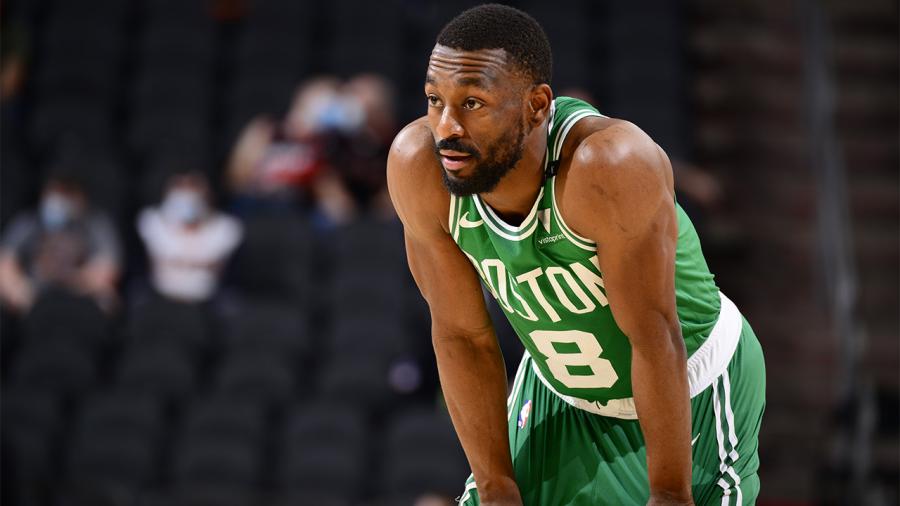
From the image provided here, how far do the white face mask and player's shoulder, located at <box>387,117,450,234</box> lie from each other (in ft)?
18.0

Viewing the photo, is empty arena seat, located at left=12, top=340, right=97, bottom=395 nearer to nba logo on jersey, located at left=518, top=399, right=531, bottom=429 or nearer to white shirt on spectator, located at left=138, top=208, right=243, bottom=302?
white shirt on spectator, located at left=138, top=208, right=243, bottom=302

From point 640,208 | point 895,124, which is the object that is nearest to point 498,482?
point 640,208

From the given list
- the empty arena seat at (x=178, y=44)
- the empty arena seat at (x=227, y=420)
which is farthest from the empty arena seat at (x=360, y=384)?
the empty arena seat at (x=178, y=44)

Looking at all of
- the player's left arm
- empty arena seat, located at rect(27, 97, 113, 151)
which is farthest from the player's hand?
empty arena seat, located at rect(27, 97, 113, 151)

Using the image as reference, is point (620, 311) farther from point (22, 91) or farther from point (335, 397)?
point (22, 91)

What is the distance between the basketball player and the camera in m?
2.84

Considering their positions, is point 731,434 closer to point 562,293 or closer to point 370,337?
point 562,293

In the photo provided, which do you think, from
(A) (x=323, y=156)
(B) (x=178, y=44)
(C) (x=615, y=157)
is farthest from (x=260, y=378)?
(C) (x=615, y=157)

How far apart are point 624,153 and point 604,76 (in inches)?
273

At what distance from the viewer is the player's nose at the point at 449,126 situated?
286 centimetres

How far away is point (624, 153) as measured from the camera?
2.76 meters

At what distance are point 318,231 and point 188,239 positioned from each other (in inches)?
35.4

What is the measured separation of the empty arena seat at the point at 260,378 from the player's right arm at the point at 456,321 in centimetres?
448

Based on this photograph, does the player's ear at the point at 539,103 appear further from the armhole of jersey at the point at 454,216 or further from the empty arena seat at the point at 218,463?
the empty arena seat at the point at 218,463
